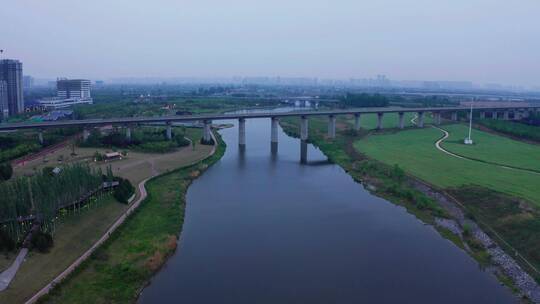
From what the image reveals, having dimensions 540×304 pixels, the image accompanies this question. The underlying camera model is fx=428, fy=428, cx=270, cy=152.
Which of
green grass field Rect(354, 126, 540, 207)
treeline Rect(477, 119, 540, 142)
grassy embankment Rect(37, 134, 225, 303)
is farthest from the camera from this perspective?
treeline Rect(477, 119, 540, 142)

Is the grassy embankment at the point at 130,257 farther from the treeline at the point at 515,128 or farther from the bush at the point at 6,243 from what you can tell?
the treeline at the point at 515,128

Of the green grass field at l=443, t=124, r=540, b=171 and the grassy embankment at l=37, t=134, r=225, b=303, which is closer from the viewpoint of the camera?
the grassy embankment at l=37, t=134, r=225, b=303

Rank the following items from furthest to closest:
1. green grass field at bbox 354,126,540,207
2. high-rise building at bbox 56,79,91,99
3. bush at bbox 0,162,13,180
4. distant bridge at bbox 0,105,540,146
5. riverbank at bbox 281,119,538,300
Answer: high-rise building at bbox 56,79,91,99 → distant bridge at bbox 0,105,540,146 → bush at bbox 0,162,13,180 → green grass field at bbox 354,126,540,207 → riverbank at bbox 281,119,538,300

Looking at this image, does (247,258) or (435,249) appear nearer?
(247,258)

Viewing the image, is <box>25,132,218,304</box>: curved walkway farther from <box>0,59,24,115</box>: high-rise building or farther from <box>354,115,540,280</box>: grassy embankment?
<box>0,59,24,115</box>: high-rise building

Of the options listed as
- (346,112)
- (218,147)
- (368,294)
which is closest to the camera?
(368,294)

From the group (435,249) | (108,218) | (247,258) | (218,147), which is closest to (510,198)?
(435,249)

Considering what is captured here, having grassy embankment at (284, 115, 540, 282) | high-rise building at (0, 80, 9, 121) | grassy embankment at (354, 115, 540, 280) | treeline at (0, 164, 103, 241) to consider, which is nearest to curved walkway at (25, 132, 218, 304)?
treeline at (0, 164, 103, 241)

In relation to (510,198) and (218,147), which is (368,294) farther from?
(218,147)

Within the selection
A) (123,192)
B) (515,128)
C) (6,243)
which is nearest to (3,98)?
(123,192)
